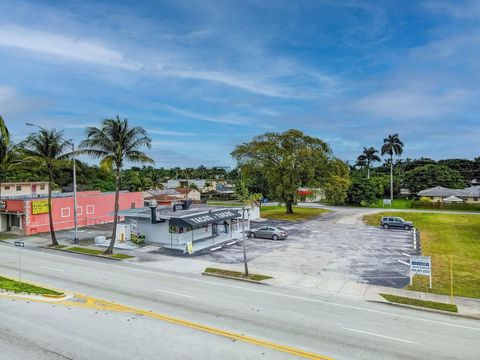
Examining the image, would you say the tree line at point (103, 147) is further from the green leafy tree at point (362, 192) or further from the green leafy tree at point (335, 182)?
the green leafy tree at point (362, 192)

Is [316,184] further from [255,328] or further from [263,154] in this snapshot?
[255,328]

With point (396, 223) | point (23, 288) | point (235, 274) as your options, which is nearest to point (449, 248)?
point (396, 223)

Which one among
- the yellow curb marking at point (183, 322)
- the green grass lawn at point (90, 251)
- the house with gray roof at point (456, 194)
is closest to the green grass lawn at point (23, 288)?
the yellow curb marking at point (183, 322)

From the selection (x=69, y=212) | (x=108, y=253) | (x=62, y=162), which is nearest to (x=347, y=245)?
(x=108, y=253)

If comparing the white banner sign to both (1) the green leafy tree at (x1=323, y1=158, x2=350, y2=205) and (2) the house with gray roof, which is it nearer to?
(1) the green leafy tree at (x1=323, y1=158, x2=350, y2=205)

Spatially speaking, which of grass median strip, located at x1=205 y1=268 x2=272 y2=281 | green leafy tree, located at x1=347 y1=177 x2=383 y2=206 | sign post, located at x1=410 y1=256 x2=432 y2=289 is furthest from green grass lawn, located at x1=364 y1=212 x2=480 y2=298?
green leafy tree, located at x1=347 y1=177 x2=383 y2=206

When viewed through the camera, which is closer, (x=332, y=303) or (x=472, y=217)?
(x=332, y=303)

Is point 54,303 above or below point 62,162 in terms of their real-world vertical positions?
below
